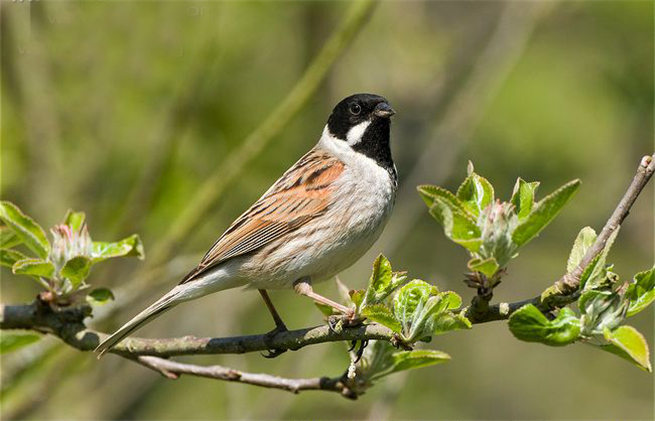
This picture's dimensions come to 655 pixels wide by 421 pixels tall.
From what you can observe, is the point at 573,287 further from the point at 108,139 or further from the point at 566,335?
the point at 108,139

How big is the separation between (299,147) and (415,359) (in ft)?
10.7

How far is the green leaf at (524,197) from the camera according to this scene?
6.87 feet

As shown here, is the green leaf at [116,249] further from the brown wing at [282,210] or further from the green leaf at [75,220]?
the brown wing at [282,210]

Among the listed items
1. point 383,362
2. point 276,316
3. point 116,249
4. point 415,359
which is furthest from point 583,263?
point 276,316

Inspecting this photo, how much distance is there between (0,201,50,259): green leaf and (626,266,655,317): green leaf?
6.01 ft

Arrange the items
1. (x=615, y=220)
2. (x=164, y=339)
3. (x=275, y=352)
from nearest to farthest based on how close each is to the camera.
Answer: (x=615, y=220), (x=164, y=339), (x=275, y=352)

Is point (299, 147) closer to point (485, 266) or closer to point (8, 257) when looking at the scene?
point (8, 257)

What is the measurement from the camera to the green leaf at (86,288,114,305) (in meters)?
2.95

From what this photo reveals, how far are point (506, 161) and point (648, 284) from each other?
158 inches

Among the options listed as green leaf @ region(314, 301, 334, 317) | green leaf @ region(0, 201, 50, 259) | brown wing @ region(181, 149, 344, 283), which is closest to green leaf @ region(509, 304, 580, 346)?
green leaf @ region(314, 301, 334, 317)

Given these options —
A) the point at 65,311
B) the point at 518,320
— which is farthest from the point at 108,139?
the point at 518,320

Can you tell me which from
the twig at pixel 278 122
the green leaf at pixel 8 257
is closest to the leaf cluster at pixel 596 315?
the green leaf at pixel 8 257

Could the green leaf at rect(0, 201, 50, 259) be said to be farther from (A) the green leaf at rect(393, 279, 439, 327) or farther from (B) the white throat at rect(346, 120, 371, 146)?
(B) the white throat at rect(346, 120, 371, 146)

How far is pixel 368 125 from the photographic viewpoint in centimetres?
415
